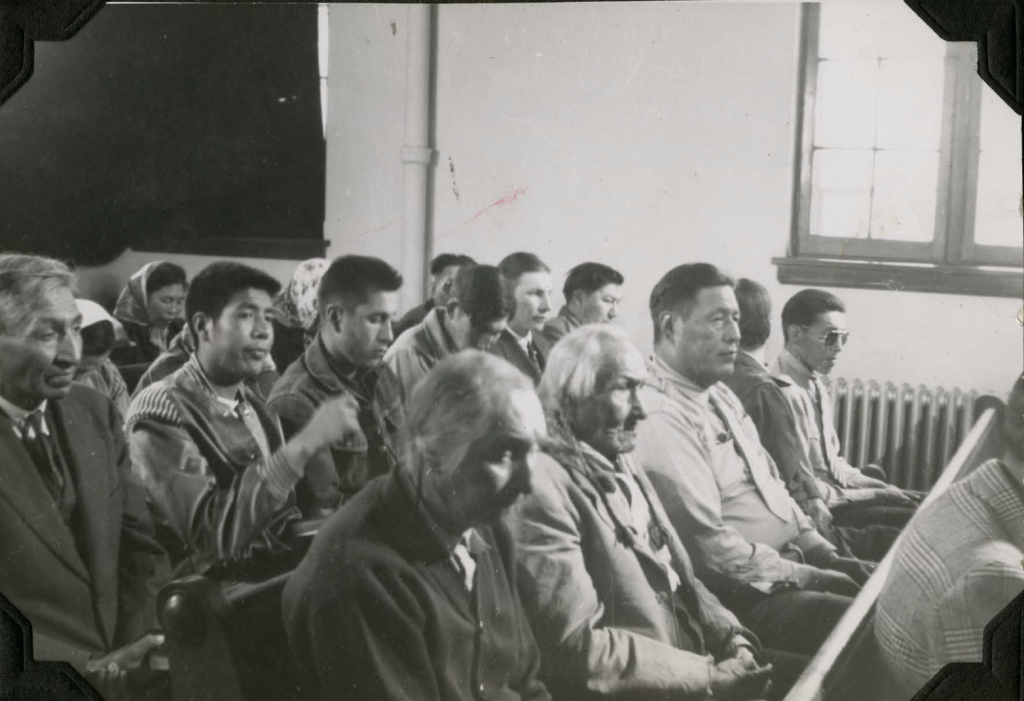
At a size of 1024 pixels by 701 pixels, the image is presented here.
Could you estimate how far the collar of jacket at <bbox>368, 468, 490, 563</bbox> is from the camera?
250 cm

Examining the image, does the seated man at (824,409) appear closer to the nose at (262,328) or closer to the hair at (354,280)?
the hair at (354,280)

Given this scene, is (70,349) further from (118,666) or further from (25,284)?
(118,666)

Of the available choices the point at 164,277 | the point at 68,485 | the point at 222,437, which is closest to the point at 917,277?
the point at 222,437

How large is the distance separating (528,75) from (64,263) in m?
1.20

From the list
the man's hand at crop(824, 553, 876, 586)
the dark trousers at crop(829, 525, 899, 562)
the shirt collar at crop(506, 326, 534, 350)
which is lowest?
the man's hand at crop(824, 553, 876, 586)

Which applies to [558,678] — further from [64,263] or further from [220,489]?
[64,263]

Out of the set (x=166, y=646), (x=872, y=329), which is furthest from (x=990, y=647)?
(x=166, y=646)

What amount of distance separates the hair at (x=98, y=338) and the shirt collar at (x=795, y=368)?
5.19 ft

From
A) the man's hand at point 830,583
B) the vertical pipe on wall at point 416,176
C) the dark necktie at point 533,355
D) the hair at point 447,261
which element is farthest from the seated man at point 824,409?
the vertical pipe on wall at point 416,176

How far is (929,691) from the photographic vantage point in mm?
2527

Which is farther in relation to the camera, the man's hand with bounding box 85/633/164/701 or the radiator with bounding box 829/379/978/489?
the man's hand with bounding box 85/633/164/701

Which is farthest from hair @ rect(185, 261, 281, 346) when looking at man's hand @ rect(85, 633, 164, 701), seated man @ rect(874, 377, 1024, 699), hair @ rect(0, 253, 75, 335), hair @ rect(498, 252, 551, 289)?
seated man @ rect(874, 377, 1024, 699)

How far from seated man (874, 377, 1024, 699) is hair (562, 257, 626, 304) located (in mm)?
906

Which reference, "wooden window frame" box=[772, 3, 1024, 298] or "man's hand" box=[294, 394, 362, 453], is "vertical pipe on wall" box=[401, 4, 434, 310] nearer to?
"man's hand" box=[294, 394, 362, 453]
